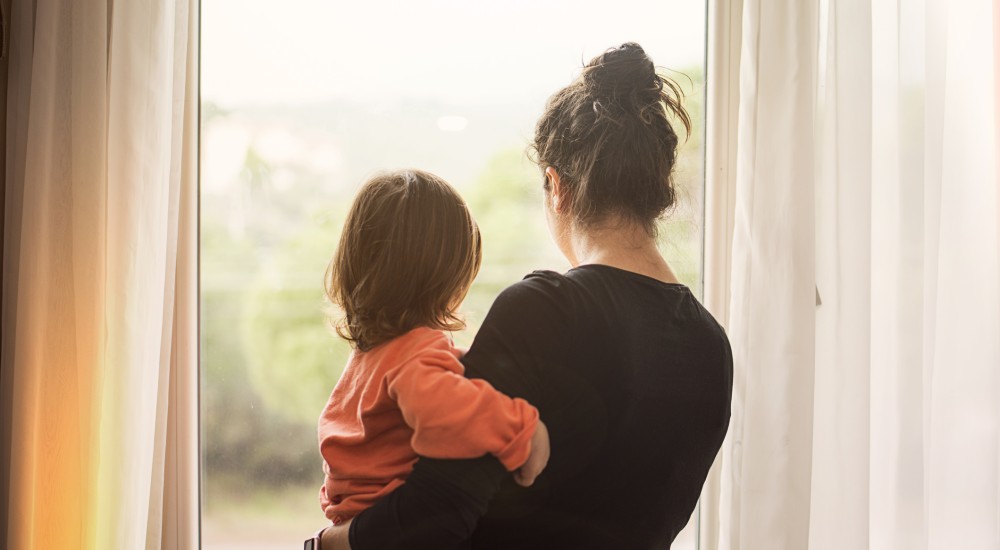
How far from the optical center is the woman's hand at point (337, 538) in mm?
1094

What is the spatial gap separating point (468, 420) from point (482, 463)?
6cm

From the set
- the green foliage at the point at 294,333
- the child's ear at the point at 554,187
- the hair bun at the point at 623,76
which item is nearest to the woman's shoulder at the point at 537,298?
the child's ear at the point at 554,187

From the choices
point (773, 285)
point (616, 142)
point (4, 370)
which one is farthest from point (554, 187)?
point (4, 370)

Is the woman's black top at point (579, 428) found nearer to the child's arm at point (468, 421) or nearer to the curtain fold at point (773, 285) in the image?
the child's arm at point (468, 421)

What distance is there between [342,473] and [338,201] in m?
0.86

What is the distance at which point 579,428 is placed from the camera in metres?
1.03

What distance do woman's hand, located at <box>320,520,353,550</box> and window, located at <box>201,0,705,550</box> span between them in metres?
0.76

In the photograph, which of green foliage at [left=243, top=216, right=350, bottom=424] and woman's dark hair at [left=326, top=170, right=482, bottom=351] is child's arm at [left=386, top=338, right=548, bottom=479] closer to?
woman's dark hair at [left=326, top=170, right=482, bottom=351]

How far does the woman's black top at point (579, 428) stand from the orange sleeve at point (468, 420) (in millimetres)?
18

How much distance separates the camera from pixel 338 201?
1.88 m

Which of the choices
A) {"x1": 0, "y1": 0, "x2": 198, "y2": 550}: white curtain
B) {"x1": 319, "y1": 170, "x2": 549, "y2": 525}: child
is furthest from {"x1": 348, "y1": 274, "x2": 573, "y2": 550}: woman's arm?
{"x1": 0, "y1": 0, "x2": 198, "y2": 550}: white curtain

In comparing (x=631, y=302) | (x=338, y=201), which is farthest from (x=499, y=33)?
(x=631, y=302)

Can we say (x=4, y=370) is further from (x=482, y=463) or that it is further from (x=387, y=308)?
(x=482, y=463)

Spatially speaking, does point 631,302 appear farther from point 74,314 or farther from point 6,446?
point 6,446
